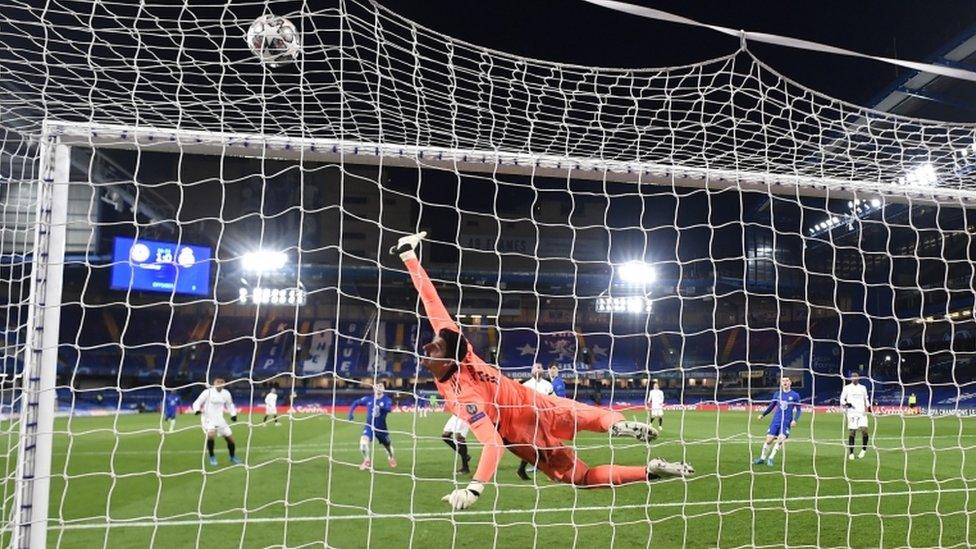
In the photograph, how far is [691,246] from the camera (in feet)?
84.2

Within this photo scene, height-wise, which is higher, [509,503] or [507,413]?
[507,413]

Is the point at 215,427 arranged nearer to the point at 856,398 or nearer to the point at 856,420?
the point at 856,420

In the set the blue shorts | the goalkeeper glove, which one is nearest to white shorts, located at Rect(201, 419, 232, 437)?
the goalkeeper glove

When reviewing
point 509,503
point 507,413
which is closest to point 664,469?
point 507,413

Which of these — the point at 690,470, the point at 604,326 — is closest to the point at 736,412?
the point at 604,326

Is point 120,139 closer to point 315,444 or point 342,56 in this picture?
point 342,56

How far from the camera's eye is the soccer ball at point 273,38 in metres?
2.87

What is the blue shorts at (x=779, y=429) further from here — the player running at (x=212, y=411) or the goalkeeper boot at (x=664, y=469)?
the player running at (x=212, y=411)

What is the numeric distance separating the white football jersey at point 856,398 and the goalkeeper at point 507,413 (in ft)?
18.1

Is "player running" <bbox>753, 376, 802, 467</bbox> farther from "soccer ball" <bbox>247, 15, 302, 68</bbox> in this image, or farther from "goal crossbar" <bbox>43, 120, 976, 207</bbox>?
"soccer ball" <bbox>247, 15, 302, 68</bbox>

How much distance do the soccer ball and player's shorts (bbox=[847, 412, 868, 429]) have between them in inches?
318

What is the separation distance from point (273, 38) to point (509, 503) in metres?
4.24

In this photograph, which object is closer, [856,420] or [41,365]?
[41,365]

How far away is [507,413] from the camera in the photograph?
4023mm
